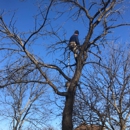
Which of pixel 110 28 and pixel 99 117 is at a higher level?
pixel 110 28

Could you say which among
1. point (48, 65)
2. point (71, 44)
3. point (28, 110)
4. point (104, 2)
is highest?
point (28, 110)

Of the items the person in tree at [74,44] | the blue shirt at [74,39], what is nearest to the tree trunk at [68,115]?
the person in tree at [74,44]

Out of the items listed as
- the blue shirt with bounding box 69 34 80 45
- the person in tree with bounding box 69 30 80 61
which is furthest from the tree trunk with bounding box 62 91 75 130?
the blue shirt with bounding box 69 34 80 45

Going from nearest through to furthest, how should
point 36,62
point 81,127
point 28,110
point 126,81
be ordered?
point 36,62 → point 126,81 → point 81,127 → point 28,110

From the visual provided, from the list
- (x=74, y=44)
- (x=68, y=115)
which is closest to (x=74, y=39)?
(x=74, y=44)

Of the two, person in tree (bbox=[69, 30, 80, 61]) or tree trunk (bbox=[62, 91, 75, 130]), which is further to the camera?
person in tree (bbox=[69, 30, 80, 61])

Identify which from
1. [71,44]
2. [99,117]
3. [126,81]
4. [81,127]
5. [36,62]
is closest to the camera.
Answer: [36,62]

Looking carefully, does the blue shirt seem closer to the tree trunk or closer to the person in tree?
the person in tree

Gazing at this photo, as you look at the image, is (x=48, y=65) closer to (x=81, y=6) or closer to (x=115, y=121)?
(x=81, y=6)

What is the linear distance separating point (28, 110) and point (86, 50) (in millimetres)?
16617

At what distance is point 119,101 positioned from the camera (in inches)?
479

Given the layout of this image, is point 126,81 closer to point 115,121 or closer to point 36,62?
point 115,121

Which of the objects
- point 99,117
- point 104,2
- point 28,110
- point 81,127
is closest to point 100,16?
point 104,2

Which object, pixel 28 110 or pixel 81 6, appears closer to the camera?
pixel 81 6
